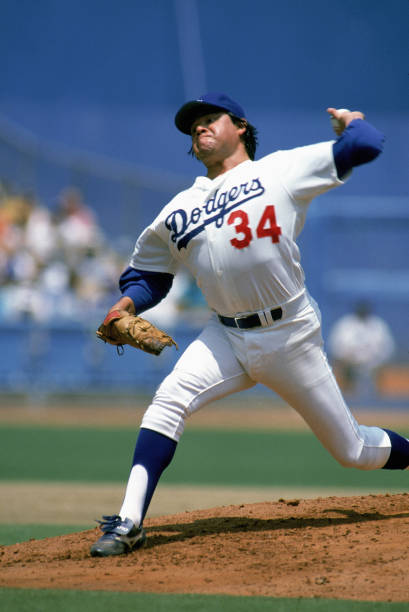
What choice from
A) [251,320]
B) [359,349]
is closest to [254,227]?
[251,320]

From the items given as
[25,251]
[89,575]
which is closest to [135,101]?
[25,251]

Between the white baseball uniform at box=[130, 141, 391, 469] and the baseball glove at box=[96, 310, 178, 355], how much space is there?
14cm

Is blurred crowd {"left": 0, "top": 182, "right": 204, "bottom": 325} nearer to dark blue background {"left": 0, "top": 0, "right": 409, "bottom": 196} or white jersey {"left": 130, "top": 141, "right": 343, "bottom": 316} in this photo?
dark blue background {"left": 0, "top": 0, "right": 409, "bottom": 196}

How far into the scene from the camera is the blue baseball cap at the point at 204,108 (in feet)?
12.1

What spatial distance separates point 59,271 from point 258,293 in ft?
31.0

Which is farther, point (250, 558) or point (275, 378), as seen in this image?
point (275, 378)

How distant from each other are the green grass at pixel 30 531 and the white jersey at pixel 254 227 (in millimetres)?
1569

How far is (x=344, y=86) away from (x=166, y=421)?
13.8 metres

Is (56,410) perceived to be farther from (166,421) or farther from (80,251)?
(166,421)

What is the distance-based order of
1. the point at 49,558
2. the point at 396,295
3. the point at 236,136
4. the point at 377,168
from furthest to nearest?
the point at 377,168
the point at 396,295
the point at 236,136
the point at 49,558

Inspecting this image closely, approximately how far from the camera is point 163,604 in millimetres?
2691

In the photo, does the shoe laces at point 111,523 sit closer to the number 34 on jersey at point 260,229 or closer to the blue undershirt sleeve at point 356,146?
the number 34 on jersey at point 260,229

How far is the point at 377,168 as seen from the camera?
15461 mm

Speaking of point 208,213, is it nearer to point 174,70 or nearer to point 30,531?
point 30,531
